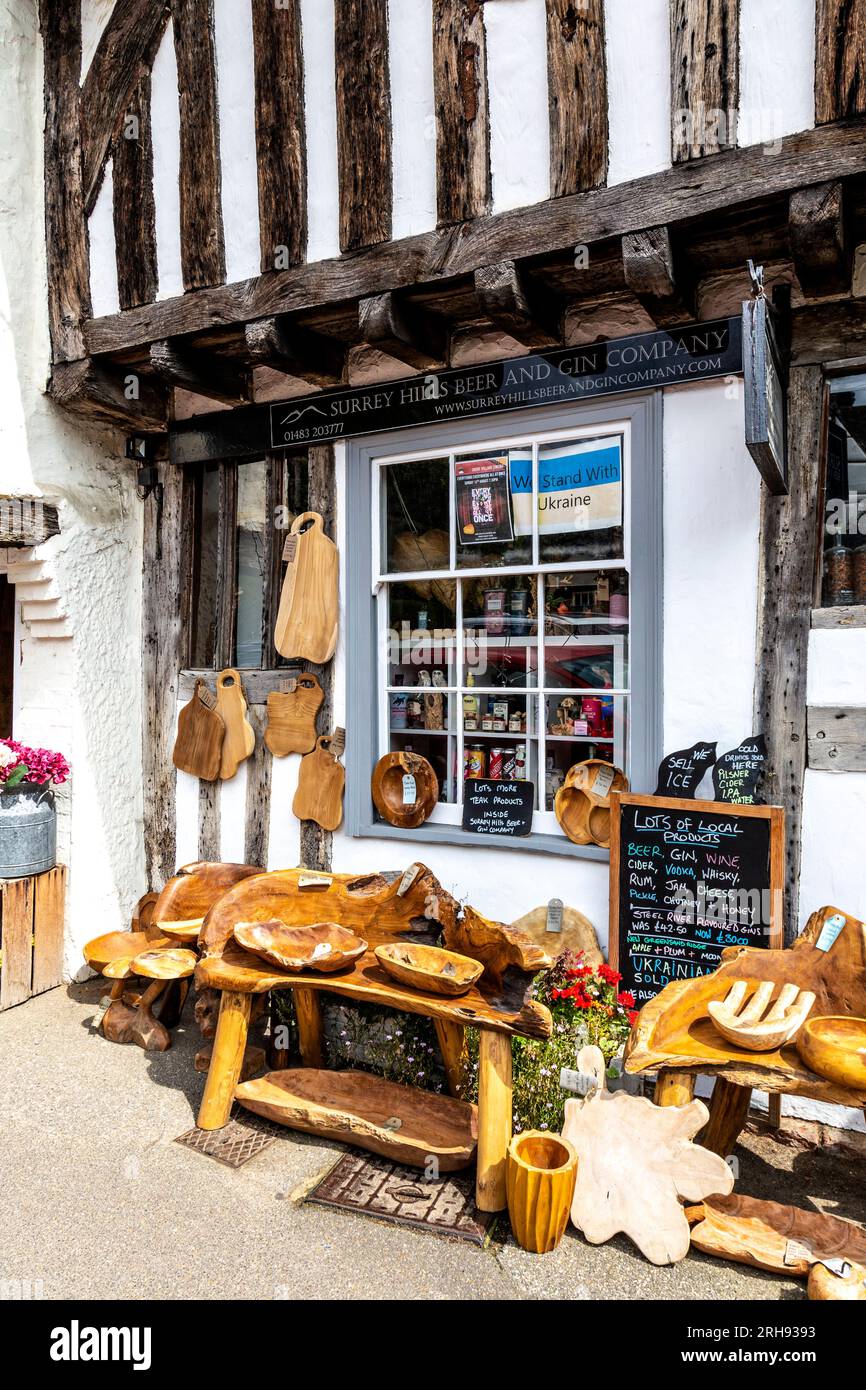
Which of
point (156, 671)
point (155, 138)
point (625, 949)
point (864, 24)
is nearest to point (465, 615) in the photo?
point (625, 949)

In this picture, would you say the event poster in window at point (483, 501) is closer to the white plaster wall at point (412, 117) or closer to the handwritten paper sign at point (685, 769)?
the white plaster wall at point (412, 117)

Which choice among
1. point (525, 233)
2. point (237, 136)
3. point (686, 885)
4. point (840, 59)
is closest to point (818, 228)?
point (840, 59)

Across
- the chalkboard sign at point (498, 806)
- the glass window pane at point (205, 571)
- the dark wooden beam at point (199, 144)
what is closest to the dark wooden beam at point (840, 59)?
the dark wooden beam at point (199, 144)

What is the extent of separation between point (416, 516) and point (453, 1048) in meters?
2.49

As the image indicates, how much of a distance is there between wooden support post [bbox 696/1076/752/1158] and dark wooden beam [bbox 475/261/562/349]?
118 inches

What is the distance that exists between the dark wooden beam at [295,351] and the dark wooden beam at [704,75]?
1.81 m

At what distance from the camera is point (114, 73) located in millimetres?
4371

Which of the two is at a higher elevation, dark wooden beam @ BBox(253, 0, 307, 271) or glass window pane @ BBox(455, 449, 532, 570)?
dark wooden beam @ BBox(253, 0, 307, 271)

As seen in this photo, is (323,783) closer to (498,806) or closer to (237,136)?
(498,806)

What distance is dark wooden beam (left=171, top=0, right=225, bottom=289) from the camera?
4047 mm

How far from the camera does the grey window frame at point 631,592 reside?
11.8 feet

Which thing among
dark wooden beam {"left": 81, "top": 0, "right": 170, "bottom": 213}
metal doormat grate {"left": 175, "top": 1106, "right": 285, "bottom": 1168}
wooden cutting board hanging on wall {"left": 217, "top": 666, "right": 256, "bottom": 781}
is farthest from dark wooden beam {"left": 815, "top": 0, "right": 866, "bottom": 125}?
metal doormat grate {"left": 175, "top": 1106, "right": 285, "bottom": 1168}

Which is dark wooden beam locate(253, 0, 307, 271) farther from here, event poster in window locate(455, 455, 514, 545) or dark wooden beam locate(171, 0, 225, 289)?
event poster in window locate(455, 455, 514, 545)

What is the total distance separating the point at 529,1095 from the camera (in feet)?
10.2
